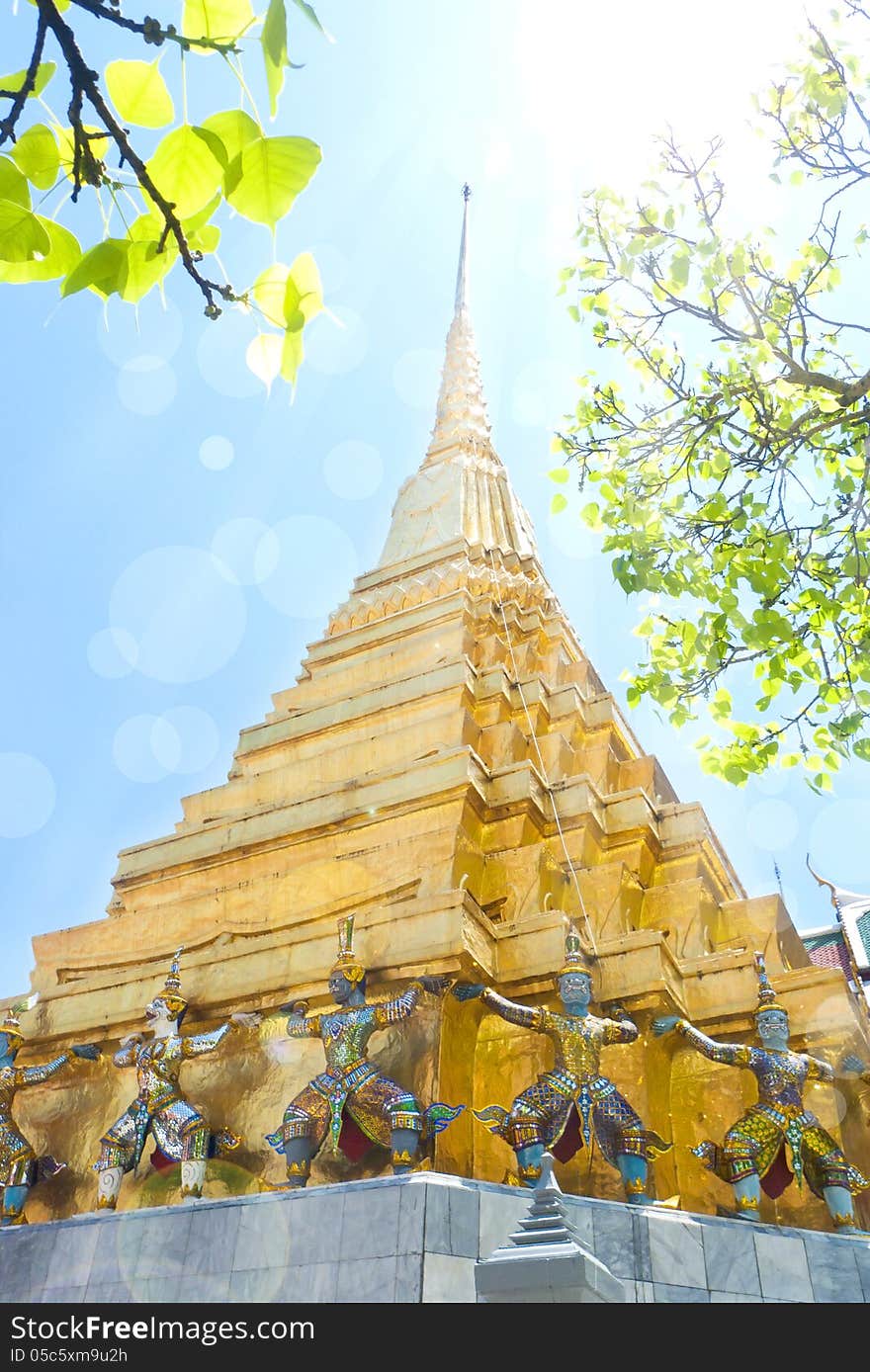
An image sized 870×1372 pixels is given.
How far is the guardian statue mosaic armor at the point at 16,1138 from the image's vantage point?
29.2 feet

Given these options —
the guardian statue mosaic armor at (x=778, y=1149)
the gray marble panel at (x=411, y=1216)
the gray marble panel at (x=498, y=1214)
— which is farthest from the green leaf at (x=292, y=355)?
the guardian statue mosaic armor at (x=778, y=1149)

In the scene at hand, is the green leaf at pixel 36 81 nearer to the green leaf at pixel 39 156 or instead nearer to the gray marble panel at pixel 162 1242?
the green leaf at pixel 39 156

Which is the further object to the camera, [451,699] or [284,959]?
[451,699]

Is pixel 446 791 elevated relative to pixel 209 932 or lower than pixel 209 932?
elevated

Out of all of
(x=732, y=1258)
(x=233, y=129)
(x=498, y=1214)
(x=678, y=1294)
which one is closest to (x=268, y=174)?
(x=233, y=129)

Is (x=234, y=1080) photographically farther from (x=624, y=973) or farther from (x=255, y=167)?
(x=255, y=167)

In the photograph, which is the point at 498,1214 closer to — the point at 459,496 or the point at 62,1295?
the point at 62,1295

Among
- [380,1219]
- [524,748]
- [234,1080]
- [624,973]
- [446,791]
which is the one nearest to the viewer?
[380,1219]

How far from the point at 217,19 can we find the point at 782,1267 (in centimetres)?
741

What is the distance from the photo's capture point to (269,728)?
1471 centimetres

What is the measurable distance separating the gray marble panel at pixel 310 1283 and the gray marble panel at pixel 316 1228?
41mm

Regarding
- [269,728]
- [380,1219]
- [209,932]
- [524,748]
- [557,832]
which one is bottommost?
[380,1219]
